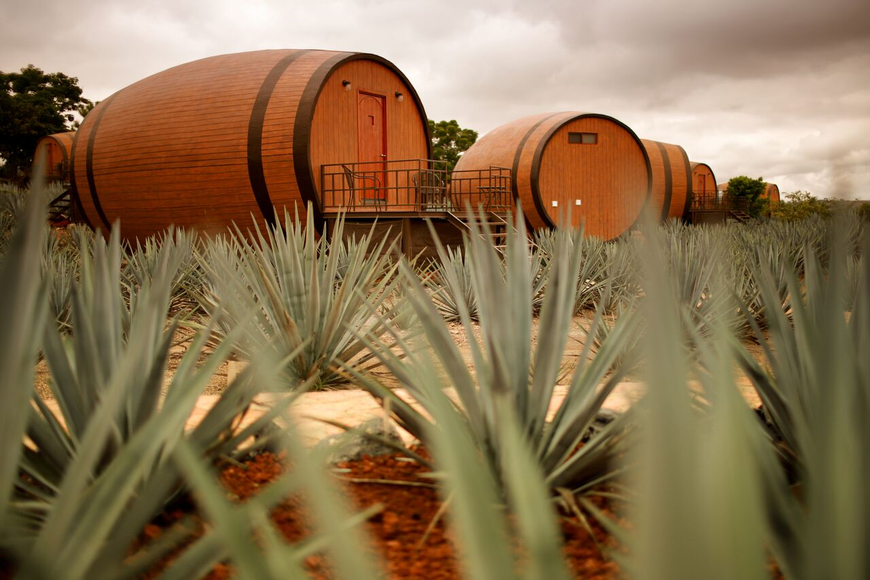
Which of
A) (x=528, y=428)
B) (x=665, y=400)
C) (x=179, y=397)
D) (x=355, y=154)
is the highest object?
(x=355, y=154)

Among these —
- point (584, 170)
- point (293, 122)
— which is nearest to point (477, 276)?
point (293, 122)

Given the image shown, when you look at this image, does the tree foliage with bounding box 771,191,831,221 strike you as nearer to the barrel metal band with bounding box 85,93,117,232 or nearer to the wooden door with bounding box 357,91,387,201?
the wooden door with bounding box 357,91,387,201

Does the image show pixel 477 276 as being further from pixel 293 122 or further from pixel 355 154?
pixel 355 154

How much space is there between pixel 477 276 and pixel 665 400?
1043mm

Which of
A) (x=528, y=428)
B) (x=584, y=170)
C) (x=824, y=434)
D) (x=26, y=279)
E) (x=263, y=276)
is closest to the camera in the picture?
(x=824, y=434)

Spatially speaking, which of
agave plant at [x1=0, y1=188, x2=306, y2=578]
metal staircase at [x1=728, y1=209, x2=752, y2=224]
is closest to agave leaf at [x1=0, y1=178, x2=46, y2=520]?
agave plant at [x1=0, y1=188, x2=306, y2=578]

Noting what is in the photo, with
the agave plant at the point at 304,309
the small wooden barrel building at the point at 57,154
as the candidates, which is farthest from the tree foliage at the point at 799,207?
the small wooden barrel building at the point at 57,154

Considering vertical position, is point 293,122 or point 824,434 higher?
point 293,122

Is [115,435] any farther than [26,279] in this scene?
Yes

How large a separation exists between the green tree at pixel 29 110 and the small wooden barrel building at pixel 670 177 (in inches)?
784

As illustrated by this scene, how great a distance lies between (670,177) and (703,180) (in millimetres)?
8413

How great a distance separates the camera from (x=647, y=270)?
1.09 feet

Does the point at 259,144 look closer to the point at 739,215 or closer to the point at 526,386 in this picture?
the point at 526,386

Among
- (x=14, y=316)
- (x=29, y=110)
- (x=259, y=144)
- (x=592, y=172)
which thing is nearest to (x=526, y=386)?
(x=14, y=316)
